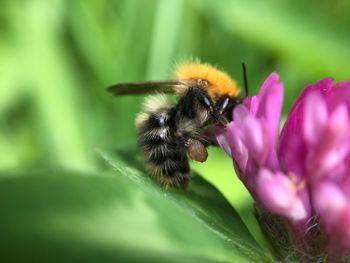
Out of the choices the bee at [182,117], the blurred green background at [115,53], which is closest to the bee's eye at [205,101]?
the bee at [182,117]

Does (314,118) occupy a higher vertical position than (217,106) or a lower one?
lower

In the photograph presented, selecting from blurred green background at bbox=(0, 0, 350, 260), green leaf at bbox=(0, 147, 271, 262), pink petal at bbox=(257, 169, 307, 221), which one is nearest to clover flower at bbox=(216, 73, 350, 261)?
pink petal at bbox=(257, 169, 307, 221)

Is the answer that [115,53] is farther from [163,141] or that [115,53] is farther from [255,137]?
[255,137]

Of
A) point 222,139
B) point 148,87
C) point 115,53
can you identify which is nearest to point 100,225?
point 222,139

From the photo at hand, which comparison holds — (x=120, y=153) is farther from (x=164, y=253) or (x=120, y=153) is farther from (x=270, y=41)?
(x=270, y=41)

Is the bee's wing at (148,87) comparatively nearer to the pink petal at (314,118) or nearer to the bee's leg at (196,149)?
the bee's leg at (196,149)

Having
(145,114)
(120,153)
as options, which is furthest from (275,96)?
(120,153)

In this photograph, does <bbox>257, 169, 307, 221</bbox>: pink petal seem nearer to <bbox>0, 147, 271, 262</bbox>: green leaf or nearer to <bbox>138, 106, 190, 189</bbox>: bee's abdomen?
<bbox>0, 147, 271, 262</bbox>: green leaf
